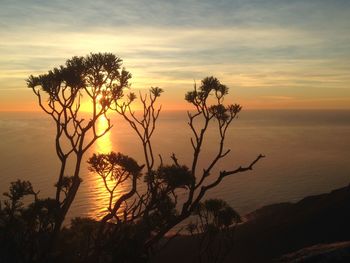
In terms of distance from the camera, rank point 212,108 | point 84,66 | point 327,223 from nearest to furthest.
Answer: point 84,66
point 212,108
point 327,223

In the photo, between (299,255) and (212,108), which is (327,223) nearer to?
(299,255)

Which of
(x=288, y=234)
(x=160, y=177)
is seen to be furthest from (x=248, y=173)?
(x=160, y=177)

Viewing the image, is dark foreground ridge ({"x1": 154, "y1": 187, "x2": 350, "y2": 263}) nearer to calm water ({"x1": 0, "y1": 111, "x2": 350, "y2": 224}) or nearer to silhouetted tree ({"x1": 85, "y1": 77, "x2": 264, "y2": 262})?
silhouetted tree ({"x1": 85, "y1": 77, "x2": 264, "y2": 262})

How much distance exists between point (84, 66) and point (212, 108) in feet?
22.1

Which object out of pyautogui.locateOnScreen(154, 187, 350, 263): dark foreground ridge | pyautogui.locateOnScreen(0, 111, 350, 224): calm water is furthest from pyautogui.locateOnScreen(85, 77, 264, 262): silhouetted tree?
pyautogui.locateOnScreen(0, 111, 350, 224): calm water

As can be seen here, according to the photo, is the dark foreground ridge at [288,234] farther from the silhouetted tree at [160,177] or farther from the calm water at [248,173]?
the calm water at [248,173]

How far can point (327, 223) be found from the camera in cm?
3819

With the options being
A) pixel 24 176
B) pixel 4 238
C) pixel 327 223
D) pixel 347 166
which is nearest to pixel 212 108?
pixel 4 238

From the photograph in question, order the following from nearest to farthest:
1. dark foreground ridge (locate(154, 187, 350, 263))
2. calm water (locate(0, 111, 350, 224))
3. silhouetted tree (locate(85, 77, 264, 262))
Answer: silhouetted tree (locate(85, 77, 264, 262)), dark foreground ridge (locate(154, 187, 350, 263)), calm water (locate(0, 111, 350, 224))

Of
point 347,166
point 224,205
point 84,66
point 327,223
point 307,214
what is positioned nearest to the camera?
point 84,66

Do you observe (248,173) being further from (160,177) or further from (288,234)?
(160,177)

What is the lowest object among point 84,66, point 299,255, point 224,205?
point 299,255

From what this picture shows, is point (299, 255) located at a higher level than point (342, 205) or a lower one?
higher

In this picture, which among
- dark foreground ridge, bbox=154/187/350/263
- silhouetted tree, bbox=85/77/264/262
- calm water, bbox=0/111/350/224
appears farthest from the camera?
calm water, bbox=0/111/350/224
